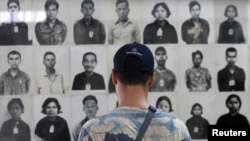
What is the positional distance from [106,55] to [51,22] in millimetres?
396

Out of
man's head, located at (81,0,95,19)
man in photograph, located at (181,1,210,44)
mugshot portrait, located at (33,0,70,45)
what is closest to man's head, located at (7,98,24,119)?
mugshot portrait, located at (33,0,70,45)

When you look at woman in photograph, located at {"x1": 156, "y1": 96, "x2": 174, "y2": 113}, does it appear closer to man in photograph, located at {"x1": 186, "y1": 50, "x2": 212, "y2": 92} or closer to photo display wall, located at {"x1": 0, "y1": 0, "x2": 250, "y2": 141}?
photo display wall, located at {"x1": 0, "y1": 0, "x2": 250, "y2": 141}

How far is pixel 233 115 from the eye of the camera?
2566 millimetres

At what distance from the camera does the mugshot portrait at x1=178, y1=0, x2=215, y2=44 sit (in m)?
2.54

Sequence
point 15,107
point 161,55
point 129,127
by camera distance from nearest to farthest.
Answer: point 129,127, point 15,107, point 161,55

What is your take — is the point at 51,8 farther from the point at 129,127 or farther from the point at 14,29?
the point at 129,127

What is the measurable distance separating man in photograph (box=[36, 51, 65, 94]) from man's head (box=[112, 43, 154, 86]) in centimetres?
129

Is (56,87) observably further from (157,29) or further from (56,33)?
(157,29)

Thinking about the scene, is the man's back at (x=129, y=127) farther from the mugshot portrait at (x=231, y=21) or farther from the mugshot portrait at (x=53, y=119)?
the mugshot portrait at (x=231, y=21)

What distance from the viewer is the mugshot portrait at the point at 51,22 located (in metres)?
2.44

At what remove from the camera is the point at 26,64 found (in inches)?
95.2

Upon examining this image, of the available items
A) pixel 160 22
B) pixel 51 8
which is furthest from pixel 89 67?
pixel 160 22

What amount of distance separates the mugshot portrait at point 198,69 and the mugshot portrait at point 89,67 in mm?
502

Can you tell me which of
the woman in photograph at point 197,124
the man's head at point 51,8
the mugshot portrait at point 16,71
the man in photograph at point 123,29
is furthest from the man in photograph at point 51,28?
the woman in photograph at point 197,124
